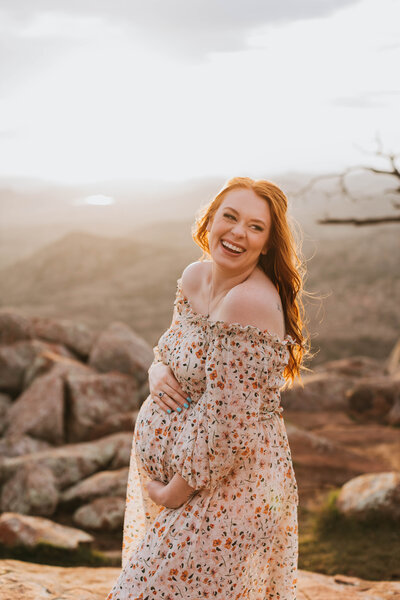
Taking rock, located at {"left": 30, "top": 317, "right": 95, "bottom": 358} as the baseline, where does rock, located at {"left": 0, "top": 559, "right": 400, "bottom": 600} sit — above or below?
below

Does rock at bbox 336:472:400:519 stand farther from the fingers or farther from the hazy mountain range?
the hazy mountain range

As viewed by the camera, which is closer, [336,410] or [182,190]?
[336,410]

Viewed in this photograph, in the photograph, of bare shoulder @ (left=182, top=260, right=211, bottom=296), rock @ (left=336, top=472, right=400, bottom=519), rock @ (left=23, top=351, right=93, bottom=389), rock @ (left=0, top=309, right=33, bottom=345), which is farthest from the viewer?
rock @ (left=0, top=309, right=33, bottom=345)

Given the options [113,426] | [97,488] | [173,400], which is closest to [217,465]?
[173,400]

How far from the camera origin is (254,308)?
243 cm

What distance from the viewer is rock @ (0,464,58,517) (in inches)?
253

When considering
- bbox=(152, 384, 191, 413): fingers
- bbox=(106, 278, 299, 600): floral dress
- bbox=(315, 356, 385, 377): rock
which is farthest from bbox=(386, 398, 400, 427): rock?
bbox=(152, 384, 191, 413): fingers

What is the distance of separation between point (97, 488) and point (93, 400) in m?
2.09

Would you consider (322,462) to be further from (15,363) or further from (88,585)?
(15,363)

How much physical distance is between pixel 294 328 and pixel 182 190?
100179 millimetres

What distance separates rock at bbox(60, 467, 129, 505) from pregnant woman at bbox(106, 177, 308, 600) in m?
3.89

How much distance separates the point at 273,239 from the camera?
271cm

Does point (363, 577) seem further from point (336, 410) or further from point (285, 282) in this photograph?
point (336, 410)

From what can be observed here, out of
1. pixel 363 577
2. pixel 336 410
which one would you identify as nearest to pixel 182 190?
pixel 336 410
